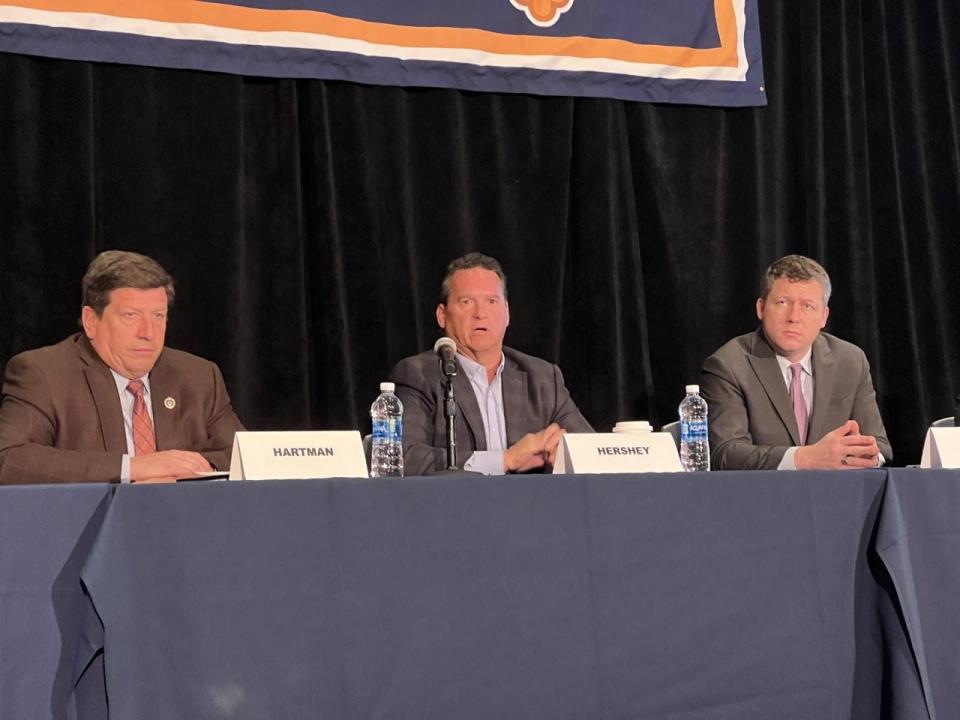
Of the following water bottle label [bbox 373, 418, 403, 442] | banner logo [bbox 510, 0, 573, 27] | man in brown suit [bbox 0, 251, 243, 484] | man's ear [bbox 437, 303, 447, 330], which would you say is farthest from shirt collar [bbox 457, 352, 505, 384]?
banner logo [bbox 510, 0, 573, 27]

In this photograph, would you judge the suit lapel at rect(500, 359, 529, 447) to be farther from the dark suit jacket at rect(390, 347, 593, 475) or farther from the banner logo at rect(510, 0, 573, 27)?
the banner logo at rect(510, 0, 573, 27)

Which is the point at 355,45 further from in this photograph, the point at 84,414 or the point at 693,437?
the point at 693,437

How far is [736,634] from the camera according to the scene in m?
2.19

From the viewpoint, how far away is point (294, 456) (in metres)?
2.10

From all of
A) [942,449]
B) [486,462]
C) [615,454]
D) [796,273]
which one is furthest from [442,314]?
[942,449]

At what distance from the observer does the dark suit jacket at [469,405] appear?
10.7 feet

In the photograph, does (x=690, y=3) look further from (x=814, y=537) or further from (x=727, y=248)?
(x=814, y=537)

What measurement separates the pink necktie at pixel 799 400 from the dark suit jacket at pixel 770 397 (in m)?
0.02

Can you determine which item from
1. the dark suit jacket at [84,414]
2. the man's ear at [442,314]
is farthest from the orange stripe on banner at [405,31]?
the dark suit jacket at [84,414]

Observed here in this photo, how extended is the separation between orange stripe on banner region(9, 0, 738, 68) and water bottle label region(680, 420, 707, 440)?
148 cm

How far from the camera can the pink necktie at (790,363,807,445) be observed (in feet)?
11.8

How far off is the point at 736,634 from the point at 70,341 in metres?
1.81

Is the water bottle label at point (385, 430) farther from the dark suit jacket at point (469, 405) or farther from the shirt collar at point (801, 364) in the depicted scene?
the shirt collar at point (801, 364)

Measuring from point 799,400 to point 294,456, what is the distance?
197 cm
